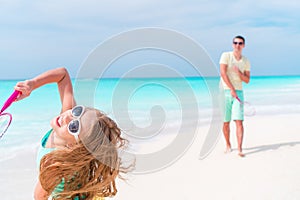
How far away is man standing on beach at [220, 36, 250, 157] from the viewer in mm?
6871

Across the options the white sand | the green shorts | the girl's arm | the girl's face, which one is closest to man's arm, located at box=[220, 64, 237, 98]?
the green shorts

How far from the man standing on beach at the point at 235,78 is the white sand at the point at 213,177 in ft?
1.92

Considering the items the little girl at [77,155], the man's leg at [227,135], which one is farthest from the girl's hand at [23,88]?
the man's leg at [227,135]

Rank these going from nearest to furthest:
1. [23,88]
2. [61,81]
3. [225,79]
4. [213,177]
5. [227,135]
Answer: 1. [23,88]
2. [61,81]
3. [213,177]
4. [225,79]
5. [227,135]

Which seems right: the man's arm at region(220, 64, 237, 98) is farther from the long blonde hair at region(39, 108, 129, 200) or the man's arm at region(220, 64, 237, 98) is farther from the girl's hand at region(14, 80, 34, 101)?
the girl's hand at region(14, 80, 34, 101)

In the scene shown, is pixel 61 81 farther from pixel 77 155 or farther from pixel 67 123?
pixel 77 155

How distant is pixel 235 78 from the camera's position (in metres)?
6.93

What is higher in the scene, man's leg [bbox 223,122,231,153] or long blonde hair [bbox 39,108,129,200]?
long blonde hair [bbox 39,108,129,200]

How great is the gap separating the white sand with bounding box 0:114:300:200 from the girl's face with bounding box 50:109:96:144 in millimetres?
2502

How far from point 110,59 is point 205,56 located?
3.05 feet

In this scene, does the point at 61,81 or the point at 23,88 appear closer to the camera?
the point at 23,88

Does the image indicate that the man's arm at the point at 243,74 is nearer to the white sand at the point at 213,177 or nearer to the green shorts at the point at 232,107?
the green shorts at the point at 232,107

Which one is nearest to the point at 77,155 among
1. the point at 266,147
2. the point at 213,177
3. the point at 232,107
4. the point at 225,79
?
the point at 213,177

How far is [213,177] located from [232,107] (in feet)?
5.65
